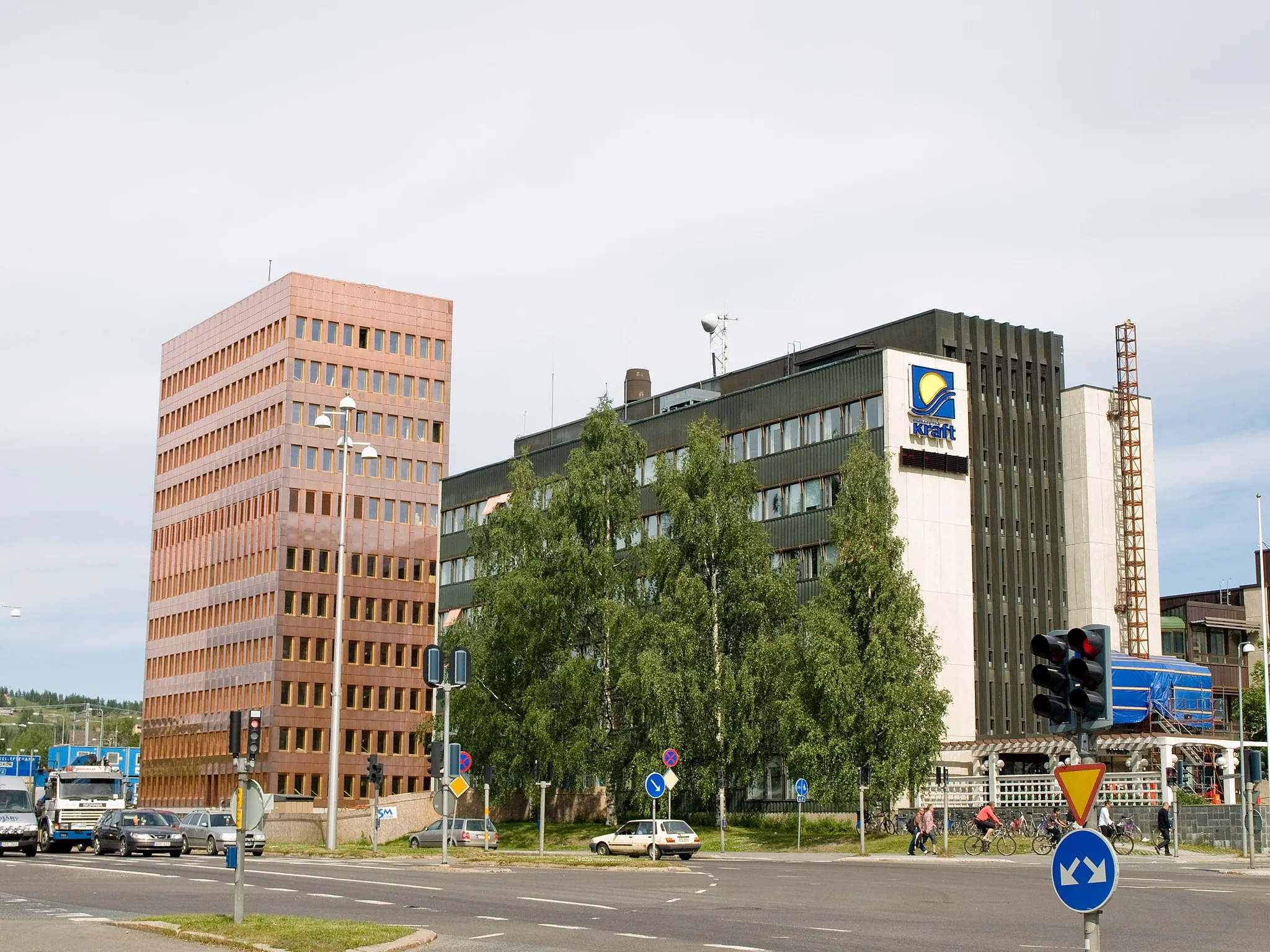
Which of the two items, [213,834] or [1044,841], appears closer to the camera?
[1044,841]

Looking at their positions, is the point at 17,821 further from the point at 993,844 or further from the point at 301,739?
the point at 301,739

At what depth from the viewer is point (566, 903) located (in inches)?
1085

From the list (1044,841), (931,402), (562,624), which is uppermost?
(931,402)

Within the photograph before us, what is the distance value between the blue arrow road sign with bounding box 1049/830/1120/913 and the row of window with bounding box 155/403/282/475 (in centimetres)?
9685

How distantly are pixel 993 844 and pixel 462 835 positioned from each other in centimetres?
1944

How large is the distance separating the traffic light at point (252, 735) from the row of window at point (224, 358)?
8192cm

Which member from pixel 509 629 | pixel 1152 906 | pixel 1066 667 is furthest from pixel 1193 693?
pixel 1066 667

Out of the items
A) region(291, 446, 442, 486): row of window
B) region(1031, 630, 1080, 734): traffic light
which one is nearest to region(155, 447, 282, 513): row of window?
region(291, 446, 442, 486): row of window

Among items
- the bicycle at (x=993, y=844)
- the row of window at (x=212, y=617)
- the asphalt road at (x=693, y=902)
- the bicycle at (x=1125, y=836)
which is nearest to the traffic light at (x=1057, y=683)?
the asphalt road at (x=693, y=902)

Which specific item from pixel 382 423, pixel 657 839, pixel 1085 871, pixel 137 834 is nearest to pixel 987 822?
pixel 657 839

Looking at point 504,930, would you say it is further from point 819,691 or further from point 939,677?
point 939,677

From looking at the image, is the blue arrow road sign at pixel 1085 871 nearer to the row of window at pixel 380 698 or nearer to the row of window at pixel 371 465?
the row of window at pixel 371 465

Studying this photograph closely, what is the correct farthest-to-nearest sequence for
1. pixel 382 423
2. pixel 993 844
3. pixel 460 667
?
pixel 382 423
pixel 993 844
pixel 460 667

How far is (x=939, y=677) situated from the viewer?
6719 cm
